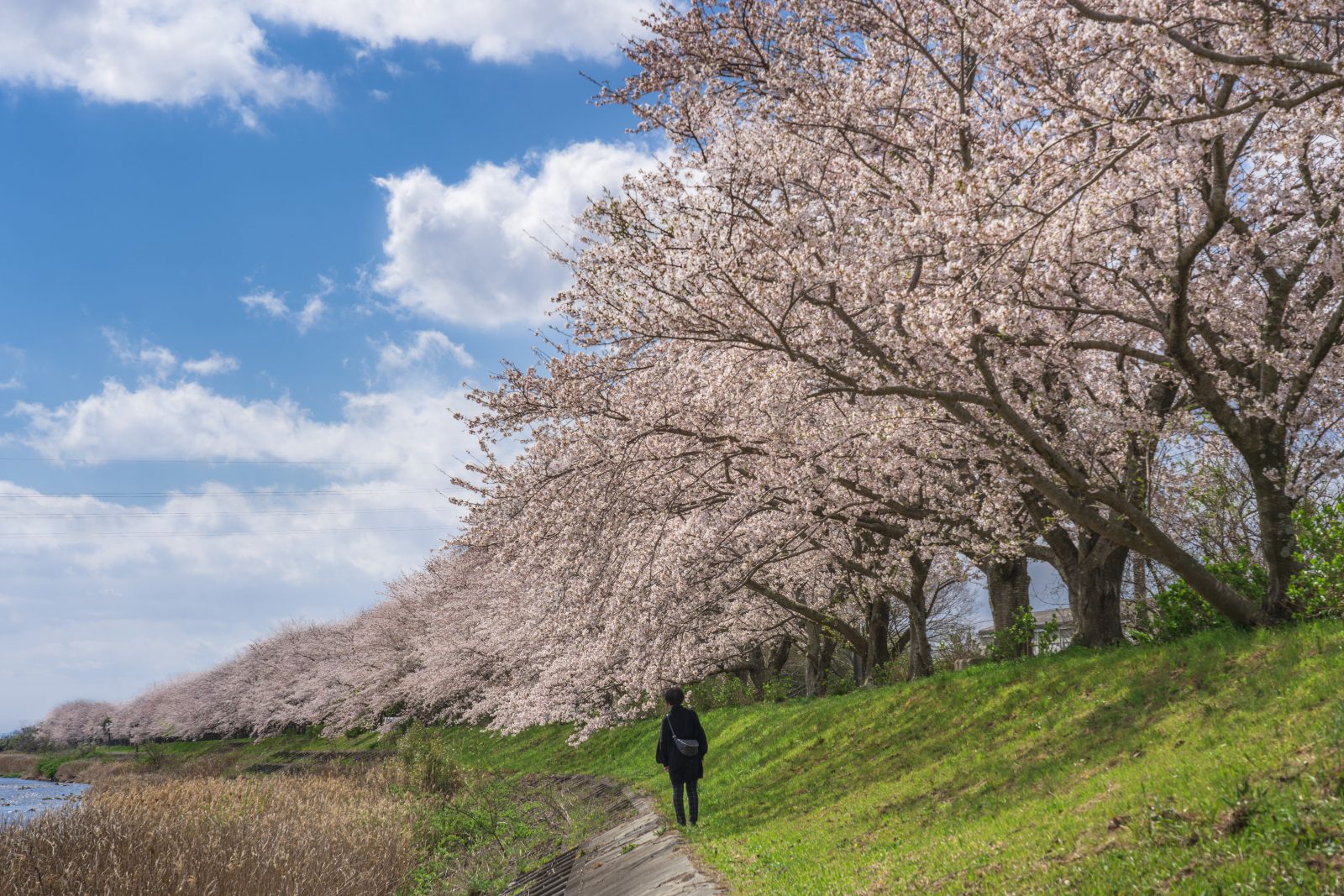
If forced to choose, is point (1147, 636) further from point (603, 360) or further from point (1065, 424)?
point (603, 360)

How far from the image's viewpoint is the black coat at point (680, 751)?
12.7 m

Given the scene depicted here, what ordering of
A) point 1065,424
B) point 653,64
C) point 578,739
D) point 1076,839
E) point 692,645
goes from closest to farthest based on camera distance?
point 1076,839 < point 653,64 < point 1065,424 < point 692,645 < point 578,739

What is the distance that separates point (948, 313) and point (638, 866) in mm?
8016

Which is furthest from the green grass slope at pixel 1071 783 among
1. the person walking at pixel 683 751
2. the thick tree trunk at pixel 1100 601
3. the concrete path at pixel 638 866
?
the thick tree trunk at pixel 1100 601

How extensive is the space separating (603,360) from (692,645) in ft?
35.1

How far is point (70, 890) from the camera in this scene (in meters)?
9.78

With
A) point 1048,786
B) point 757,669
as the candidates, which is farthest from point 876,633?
point 1048,786

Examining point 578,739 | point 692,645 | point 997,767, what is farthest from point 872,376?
point 578,739

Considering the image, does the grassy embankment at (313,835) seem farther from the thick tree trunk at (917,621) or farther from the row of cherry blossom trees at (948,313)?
the thick tree trunk at (917,621)

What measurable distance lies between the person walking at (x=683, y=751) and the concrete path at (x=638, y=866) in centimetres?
58

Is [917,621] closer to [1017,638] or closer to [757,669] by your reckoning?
[1017,638]

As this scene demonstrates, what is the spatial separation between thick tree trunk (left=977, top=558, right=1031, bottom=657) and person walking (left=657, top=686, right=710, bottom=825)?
23.4 feet

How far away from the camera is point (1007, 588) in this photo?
17.0m

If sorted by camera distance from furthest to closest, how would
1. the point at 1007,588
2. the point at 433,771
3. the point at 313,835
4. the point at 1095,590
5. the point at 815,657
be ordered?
the point at 815,657 < the point at 433,771 < the point at 1007,588 < the point at 1095,590 < the point at 313,835
